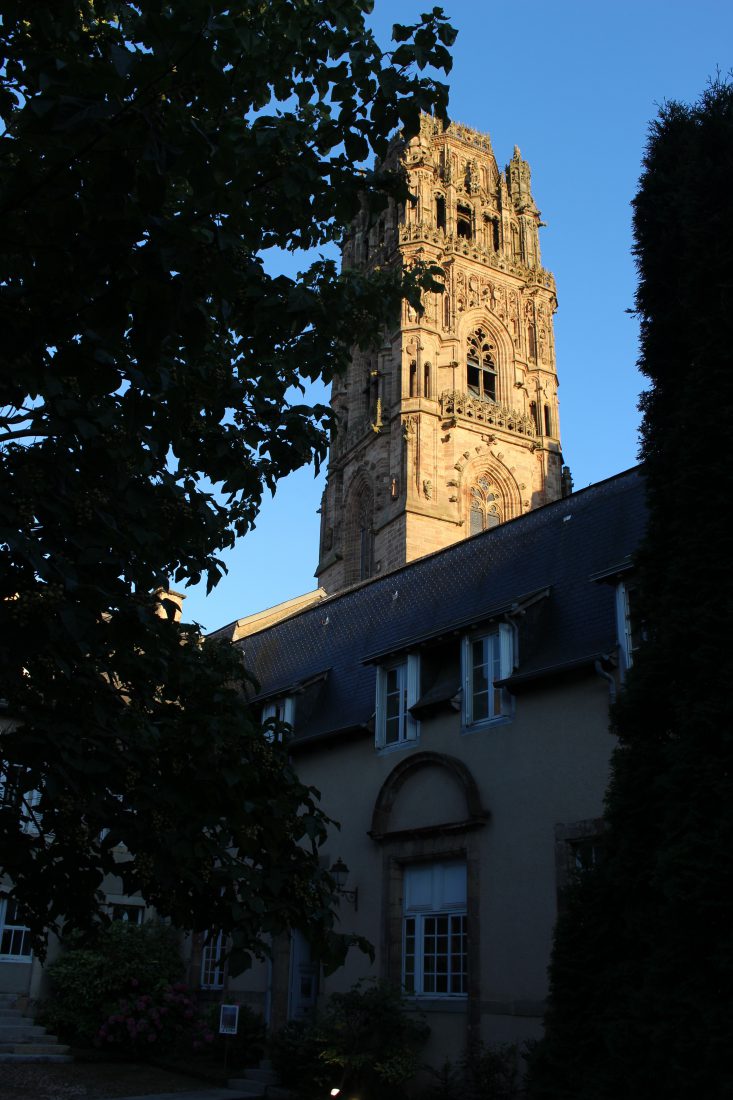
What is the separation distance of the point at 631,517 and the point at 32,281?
435 inches

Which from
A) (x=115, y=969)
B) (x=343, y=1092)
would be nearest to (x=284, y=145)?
(x=343, y=1092)

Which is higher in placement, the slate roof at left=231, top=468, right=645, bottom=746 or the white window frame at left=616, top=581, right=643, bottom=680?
the slate roof at left=231, top=468, right=645, bottom=746

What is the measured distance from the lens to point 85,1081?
49.1ft

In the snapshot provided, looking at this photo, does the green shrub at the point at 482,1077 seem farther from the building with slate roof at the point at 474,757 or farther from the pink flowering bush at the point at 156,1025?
the pink flowering bush at the point at 156,1025

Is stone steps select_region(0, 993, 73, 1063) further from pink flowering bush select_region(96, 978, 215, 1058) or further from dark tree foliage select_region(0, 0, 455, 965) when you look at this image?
dark tree foliage select_region(0, 0, 455, 965)

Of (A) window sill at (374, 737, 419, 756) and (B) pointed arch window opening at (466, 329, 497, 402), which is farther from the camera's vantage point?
(B) pointed arch window opening at (466, 329, 497, 402)

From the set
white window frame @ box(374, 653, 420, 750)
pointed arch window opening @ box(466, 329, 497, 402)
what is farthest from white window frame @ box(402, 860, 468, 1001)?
pointed arch window opening @ box(466, 329, 497, 402)

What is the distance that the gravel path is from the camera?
14.0 m

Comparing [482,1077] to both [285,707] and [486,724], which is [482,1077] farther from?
[285,707]

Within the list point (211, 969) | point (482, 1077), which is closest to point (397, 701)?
point (482, 1077)

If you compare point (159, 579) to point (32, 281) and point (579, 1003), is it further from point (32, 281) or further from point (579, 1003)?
point (579, 1003)

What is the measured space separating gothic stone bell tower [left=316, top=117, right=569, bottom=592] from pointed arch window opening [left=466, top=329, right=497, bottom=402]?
6 centimetres

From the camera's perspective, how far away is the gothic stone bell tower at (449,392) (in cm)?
4141

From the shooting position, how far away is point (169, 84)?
451 centimetres
